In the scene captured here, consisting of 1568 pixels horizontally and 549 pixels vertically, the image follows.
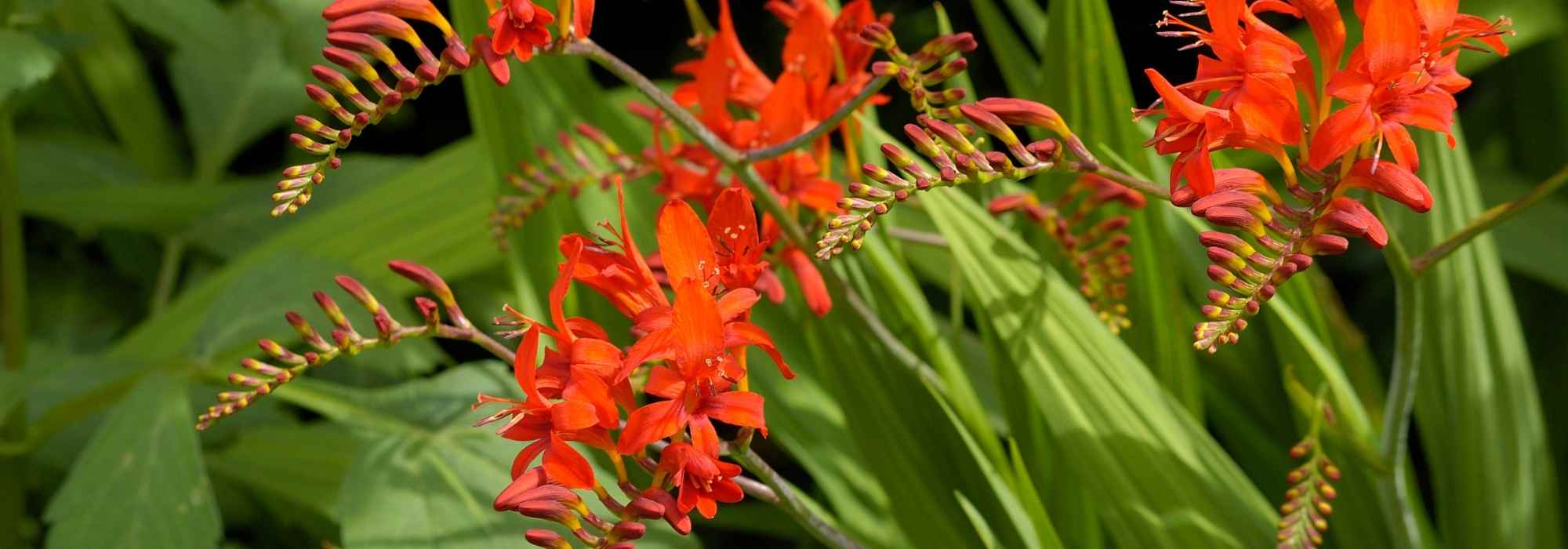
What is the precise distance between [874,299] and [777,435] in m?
0.13

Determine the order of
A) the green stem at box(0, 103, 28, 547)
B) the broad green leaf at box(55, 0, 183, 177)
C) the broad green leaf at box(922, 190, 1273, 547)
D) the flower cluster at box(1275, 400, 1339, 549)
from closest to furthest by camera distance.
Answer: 1. the flower cluster at box(1275, 400, 1339, 549)
2. the broad green leaf at box(922, 190, 1273, 547)
3. the green stem at box(0, 103, 28, 547)
4. the broad green leaf at box(55, 0, 183, 177)

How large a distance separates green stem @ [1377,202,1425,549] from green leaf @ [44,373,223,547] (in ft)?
2.27

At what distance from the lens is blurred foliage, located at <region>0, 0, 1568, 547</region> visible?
78cm

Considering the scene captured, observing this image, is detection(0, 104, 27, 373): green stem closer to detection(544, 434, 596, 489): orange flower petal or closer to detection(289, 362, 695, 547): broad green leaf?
detection(289, 362, 695, 547): broad green leaf

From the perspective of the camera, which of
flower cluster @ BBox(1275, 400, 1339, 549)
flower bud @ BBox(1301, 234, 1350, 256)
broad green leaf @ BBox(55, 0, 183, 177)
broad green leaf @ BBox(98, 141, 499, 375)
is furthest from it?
broad green leaf @ BBox(55, 0, 183, 177)

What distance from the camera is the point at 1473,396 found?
2.98ft

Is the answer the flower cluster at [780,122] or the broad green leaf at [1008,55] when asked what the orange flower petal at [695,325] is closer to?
the flower cluster at [780,122]

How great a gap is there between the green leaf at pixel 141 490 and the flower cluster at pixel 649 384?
347 millimetres

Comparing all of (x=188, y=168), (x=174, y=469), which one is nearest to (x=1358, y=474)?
(x=174, y=469)

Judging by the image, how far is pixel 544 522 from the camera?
798mm

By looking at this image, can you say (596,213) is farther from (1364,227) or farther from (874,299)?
(1364,227)

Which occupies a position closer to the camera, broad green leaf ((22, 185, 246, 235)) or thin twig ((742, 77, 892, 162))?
thin twig ((742, 77, 892, 162))

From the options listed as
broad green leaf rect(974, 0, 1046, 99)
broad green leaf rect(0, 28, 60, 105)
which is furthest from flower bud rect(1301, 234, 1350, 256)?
broad green leaf rect(0, 28, 60, 105)

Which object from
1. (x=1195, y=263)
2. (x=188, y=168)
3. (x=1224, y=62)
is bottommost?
(x=188, y=168)
